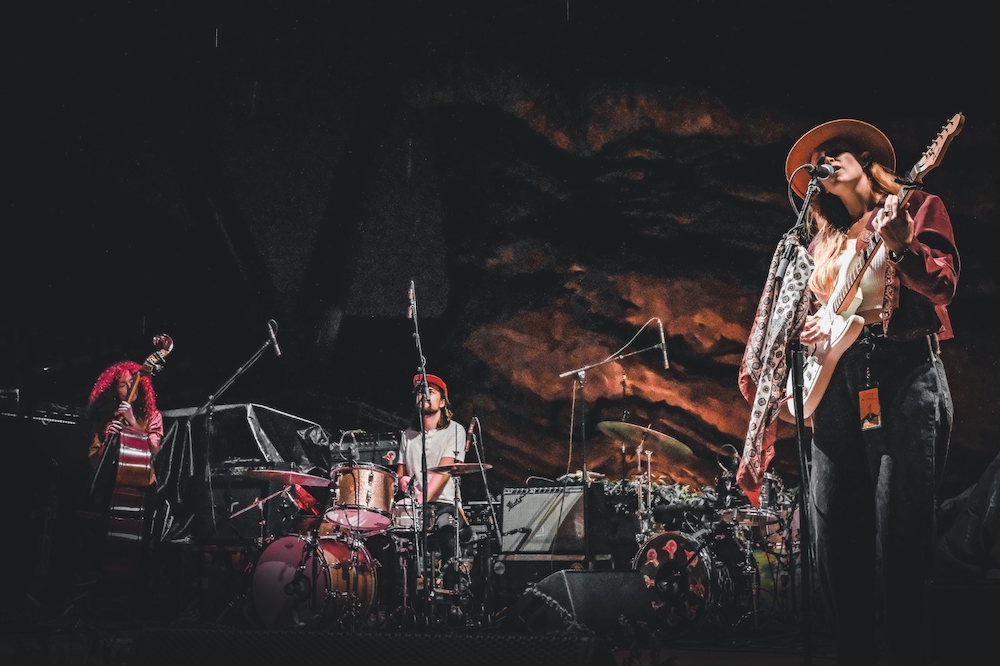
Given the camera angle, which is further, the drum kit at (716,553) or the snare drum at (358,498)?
the snare drum at (358,498)

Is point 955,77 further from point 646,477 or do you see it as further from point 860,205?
point 646,477

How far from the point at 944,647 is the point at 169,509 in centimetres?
726

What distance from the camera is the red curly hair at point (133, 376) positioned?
7738 mm

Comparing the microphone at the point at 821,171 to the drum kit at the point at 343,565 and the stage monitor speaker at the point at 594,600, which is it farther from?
the drum kit at the point at 343,565

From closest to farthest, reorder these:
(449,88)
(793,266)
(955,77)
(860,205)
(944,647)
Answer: (944,647) → (793,266) → (860,205) → (955,77) → (449,88)

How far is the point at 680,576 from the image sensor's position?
559 cm

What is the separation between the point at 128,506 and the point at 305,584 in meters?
2.15

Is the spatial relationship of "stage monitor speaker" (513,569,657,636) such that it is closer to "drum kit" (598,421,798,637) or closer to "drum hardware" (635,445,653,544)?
"drum kit" (598,421,798,637)

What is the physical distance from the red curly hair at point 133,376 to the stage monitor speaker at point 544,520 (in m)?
3.68

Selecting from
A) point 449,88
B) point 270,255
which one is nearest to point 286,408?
point 270,255

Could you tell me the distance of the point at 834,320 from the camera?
3.58 m

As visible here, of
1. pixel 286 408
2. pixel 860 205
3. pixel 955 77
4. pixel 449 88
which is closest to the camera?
pixel 860 205

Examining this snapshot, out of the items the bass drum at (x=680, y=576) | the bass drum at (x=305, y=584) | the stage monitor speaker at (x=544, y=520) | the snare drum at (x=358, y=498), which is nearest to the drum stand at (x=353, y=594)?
the bass drum at (x=305, y=584)

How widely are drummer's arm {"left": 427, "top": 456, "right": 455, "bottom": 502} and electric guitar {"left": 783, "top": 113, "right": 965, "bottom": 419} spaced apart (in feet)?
12.1
